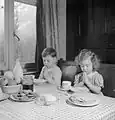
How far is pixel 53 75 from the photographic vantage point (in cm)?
221

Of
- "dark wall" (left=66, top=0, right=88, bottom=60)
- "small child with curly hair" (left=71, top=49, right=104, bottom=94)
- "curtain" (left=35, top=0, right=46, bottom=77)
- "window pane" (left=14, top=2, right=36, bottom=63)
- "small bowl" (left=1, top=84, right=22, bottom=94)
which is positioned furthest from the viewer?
"dark wall" (left=66, top=0, right=88, bottom=60)

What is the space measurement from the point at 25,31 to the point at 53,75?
0.95 metres

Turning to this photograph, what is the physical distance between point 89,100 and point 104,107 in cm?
10

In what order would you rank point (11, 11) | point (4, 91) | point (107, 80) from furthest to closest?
1. point (11, 11)
2. point (107, 80)
3. point (4, 91)

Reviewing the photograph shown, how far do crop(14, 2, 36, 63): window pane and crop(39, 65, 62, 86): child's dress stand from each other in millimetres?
609

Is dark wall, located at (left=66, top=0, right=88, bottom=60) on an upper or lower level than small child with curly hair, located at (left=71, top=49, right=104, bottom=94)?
upper

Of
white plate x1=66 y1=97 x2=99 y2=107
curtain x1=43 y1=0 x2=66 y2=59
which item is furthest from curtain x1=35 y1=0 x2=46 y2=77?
white plate x1=66 y1=97 x2=99 y2=107

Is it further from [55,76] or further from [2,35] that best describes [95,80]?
[2,35]

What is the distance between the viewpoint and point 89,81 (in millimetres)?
1779

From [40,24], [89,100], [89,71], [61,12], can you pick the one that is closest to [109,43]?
[61,12]

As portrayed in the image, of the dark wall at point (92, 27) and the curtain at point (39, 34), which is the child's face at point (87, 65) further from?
the dark wall at point (92, 27)

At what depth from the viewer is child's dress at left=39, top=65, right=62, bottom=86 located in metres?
2.13

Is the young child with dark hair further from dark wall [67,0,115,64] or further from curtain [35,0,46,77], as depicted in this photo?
dark wall [67,0,115,64]

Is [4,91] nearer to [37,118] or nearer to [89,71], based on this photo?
[37,118]
